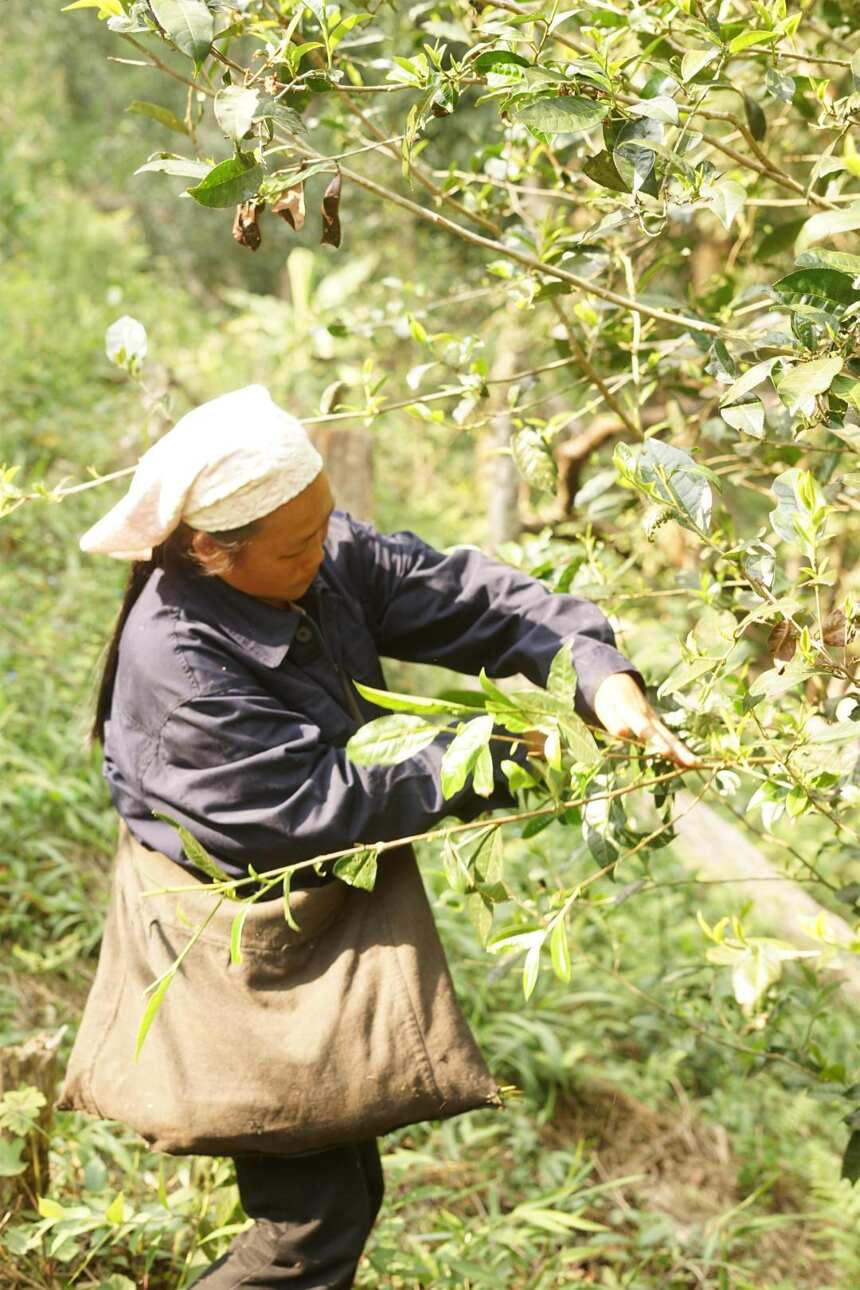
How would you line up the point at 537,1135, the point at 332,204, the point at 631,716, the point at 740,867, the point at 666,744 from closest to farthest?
the point at 332,204 → the point at 666,744 → the point at 631,716 → the point at 537,1135 → the point at 740,867

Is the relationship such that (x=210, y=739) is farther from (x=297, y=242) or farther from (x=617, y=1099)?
(x=297, y=242)

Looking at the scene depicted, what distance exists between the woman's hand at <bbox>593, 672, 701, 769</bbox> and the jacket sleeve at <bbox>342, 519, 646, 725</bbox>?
0.40 feet

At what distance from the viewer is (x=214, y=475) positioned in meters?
1.77

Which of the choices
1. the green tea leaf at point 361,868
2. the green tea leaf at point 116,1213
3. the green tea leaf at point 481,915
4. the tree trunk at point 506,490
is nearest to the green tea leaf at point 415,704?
the green tea leaf at point 361,868

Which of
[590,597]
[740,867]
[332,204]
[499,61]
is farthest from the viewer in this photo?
[740,867]

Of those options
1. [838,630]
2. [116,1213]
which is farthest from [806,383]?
[116,1213]

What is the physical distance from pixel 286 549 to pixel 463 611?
0.36 m

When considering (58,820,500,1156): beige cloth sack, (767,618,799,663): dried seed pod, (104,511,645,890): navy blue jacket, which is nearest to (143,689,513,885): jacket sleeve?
(104,511,645,890): navy blue jacket

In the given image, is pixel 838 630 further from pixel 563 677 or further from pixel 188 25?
pixel 188 25

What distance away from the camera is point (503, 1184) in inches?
117

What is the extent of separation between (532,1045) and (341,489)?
7.33 feet

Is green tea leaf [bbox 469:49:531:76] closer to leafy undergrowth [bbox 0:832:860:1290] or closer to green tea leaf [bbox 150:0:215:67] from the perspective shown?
green tea leaf [bbox 150:0:215:67]

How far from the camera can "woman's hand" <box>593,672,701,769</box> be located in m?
1.57

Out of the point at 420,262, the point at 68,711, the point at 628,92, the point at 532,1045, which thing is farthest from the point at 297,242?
the point at 628,92
